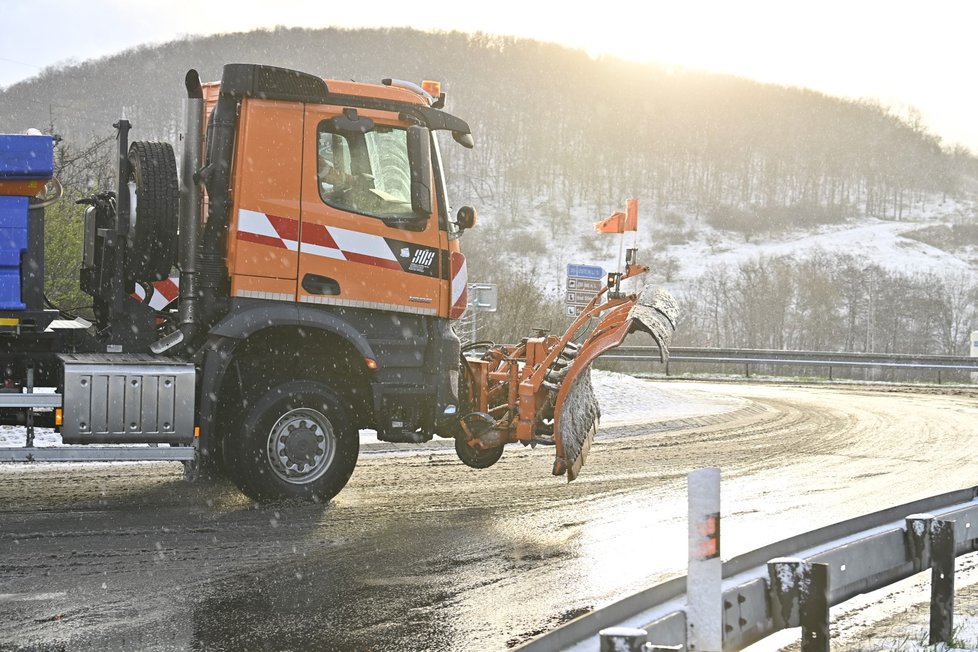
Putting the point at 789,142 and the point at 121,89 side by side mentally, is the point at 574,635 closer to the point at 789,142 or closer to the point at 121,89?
the point at 121,89

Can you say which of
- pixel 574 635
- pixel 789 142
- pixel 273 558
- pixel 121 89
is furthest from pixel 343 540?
pixel 789 142

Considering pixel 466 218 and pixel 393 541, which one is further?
pixel 466 218

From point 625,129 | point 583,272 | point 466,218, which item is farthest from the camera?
point 625,129

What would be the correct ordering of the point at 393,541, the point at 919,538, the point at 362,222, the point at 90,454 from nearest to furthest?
the point at 919,538 < the point at 393,541 < the point at 90,454 < the point at 362,222

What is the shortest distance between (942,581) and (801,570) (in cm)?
122

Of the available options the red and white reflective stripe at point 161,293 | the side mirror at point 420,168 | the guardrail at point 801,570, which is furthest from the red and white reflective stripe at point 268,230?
the guardrail at point 801,570

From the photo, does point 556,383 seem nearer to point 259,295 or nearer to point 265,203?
point 259,295

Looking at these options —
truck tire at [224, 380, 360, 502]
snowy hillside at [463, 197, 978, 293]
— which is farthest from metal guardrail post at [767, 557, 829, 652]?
snowy hillside at [463, 197, 978, 293]

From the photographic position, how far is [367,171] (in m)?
7.30

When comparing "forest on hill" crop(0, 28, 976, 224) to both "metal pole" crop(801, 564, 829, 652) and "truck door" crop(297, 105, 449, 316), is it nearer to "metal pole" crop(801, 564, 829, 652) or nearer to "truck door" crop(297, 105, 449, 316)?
"truck door" crop(297, 105, 449, 316)

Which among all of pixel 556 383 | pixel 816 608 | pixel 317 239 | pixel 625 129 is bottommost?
pixel 816 608

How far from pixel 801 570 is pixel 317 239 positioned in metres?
4.40

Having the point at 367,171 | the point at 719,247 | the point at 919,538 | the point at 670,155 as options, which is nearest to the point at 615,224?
the point at 367,171

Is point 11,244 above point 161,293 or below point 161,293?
above
